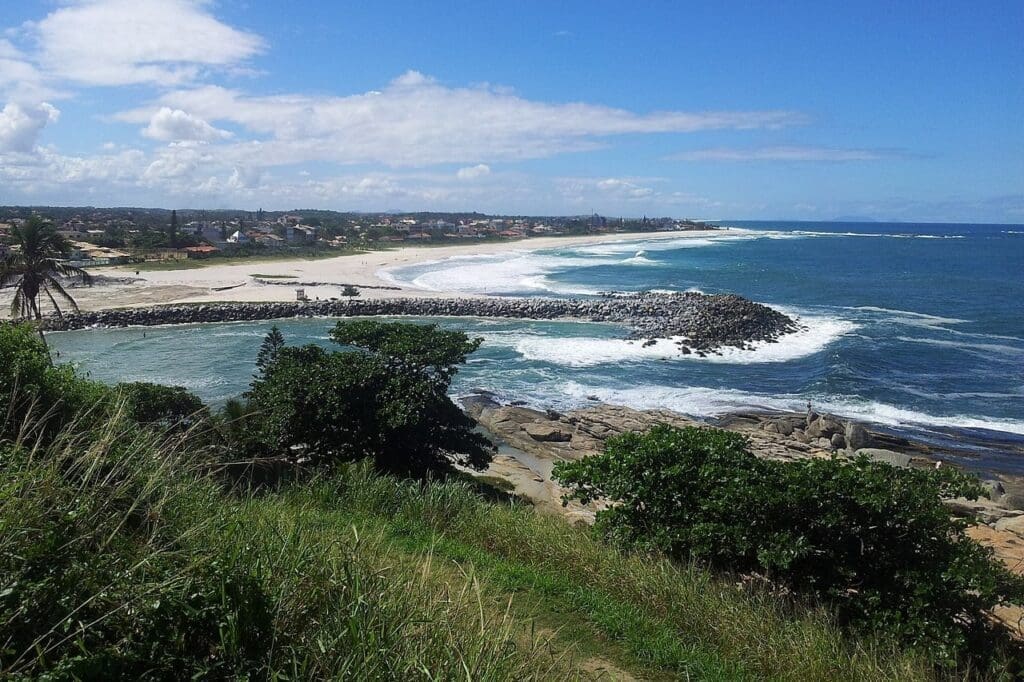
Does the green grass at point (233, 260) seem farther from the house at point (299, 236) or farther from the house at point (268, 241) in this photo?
the house at point (299, 236)

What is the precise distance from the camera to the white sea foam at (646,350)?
3061cm

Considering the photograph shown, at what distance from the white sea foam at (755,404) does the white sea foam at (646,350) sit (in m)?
4.56

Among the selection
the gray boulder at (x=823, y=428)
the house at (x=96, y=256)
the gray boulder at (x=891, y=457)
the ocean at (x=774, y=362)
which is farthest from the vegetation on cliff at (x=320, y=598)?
the house at (x=96, y=256)

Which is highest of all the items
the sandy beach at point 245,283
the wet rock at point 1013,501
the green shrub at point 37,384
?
the green shrub at point 37,384

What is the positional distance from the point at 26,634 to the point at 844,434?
21.0m

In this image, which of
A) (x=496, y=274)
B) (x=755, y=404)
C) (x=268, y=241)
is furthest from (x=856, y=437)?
(x=268, y=241)

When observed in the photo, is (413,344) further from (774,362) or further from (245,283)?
(245,283)

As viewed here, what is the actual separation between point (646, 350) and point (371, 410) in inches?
830

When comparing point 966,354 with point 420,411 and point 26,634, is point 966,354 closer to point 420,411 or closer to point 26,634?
point 420,411

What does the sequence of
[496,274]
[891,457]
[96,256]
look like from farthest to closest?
[496,274]
[96,256]
[891,457]

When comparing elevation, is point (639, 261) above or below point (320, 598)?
below

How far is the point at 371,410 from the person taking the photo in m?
13.3

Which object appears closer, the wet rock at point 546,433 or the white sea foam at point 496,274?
the wet rock at point 546,433

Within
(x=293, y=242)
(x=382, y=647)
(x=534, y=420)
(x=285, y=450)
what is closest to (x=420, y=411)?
(x=285, y=450)
